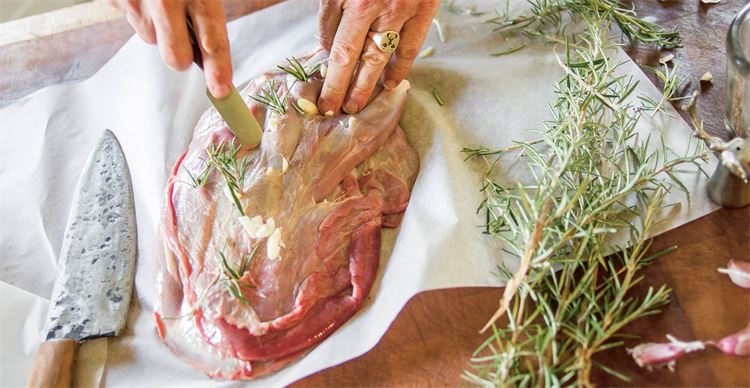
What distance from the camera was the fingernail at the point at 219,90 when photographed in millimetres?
1616

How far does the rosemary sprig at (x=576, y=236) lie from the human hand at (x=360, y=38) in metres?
0.40

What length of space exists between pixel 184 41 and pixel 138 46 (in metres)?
0.95

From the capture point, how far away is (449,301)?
5.62ft

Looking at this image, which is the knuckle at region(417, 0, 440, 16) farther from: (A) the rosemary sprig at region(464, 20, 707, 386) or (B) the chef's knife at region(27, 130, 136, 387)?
(B) the chef's knife at region(27, 130, 136, 387)

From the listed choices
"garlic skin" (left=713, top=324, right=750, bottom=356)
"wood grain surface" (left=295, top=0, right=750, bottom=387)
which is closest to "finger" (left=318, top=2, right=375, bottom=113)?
"wood grain surface" (left=295, top=0, right=750, bottom=387)

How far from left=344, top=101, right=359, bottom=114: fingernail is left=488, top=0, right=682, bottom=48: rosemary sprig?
2.34 ft

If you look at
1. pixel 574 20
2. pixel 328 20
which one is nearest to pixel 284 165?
pixel 328 20

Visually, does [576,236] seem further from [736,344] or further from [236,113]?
[236,113]

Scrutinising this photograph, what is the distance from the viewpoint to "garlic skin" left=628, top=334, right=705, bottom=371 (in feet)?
4.95

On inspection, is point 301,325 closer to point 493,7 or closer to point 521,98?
point 521,98

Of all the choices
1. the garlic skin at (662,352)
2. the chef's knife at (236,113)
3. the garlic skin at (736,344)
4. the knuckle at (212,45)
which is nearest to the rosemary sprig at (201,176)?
the chef's knife at (236,113)

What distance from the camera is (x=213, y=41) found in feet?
5.16

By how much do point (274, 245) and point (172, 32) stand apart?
59 cm

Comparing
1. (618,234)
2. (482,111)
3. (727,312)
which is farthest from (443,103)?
(727,312)
